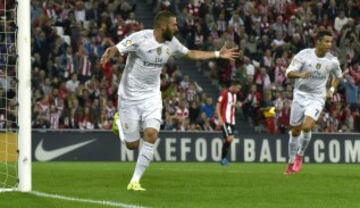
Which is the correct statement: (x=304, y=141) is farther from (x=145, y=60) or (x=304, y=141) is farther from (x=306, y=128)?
(x=145, y=60)

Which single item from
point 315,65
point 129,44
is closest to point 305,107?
point 315,65

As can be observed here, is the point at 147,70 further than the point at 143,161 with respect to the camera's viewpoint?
Yes

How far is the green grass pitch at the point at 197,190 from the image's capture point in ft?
39.3

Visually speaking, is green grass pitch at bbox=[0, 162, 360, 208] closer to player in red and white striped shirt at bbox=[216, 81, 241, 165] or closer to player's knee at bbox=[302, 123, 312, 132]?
player's knee at bbox=[302, 123, 312, 132]

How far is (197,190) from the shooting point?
1412cm

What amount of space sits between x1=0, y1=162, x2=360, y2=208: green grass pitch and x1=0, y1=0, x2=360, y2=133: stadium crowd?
10131 mm

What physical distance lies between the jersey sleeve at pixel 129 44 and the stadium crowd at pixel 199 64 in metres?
13.9

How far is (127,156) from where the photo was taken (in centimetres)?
2800

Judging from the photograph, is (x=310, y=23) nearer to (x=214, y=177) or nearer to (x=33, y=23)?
(x=33, y=23)

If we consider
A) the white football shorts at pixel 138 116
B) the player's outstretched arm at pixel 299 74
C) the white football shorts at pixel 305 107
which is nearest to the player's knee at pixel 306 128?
the white football shorts at pixel 305 107

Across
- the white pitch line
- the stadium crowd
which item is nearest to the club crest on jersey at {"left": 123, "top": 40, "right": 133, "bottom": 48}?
the white pitch line

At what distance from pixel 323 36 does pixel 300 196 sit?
5.93 metres

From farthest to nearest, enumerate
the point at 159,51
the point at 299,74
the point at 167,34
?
the point at 299,74 → the point at 159,51 → the point at 167,34

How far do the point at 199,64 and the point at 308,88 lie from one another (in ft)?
47.1
